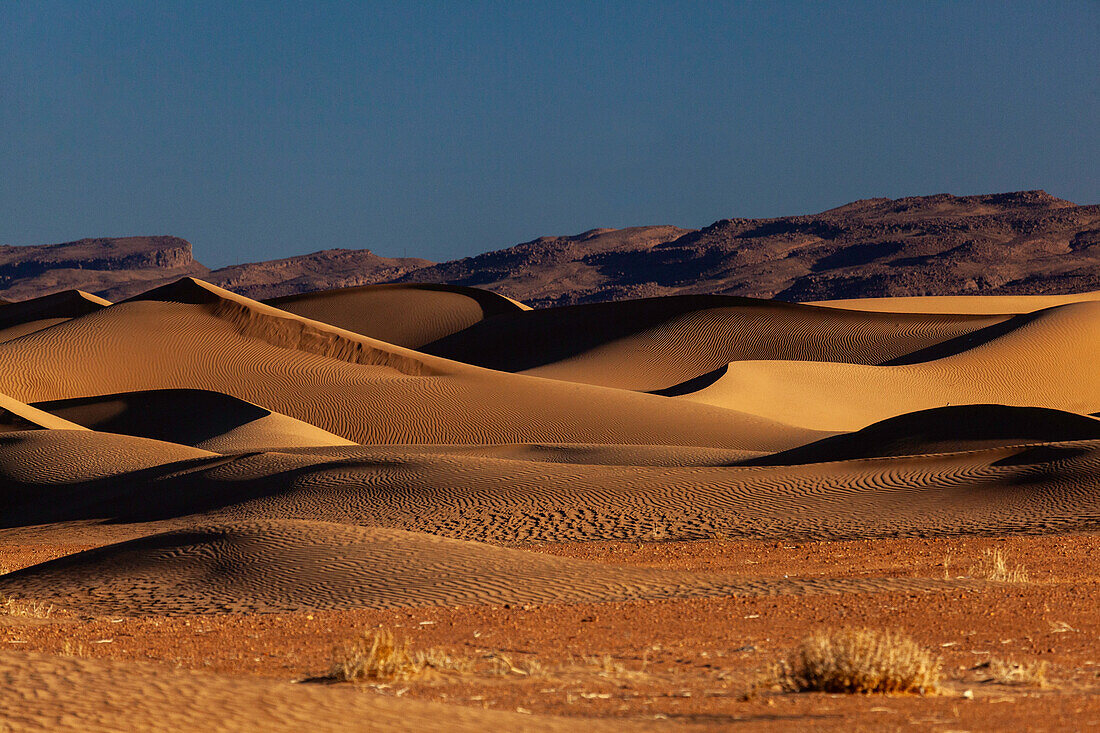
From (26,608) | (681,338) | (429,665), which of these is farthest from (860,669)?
(681,338)

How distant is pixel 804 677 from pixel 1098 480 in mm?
13376

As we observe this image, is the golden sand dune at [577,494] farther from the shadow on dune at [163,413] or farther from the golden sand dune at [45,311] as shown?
the golden sand dune at [45,311]

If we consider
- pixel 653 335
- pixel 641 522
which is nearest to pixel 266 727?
pixel 641 522

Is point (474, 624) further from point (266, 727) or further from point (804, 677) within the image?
point (266, 727)

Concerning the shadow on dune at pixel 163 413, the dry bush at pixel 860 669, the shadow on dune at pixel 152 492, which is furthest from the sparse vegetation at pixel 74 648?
the shadow on dune at pixel 163 413

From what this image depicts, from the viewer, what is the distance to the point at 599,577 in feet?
40.0

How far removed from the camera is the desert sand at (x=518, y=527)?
21.7 ft

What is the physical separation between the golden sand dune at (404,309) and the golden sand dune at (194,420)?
1037 inches

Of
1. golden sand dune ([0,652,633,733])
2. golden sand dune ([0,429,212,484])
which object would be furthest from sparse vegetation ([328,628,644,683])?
golden sand dune ([0,429,212,484])

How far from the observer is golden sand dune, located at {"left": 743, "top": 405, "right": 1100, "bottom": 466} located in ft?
77.4

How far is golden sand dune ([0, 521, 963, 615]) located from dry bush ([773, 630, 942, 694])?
14.3 ft

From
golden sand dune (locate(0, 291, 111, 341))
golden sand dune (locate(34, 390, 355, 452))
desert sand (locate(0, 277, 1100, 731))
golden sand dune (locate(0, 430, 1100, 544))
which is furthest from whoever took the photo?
golden sand dune (locate(0, 291, 111, 341))

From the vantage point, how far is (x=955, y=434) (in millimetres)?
23953

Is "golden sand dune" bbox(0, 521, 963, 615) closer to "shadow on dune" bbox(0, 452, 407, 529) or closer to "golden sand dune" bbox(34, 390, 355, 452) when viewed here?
"shadow on dune" bbox(0, 452, 407, 529)
